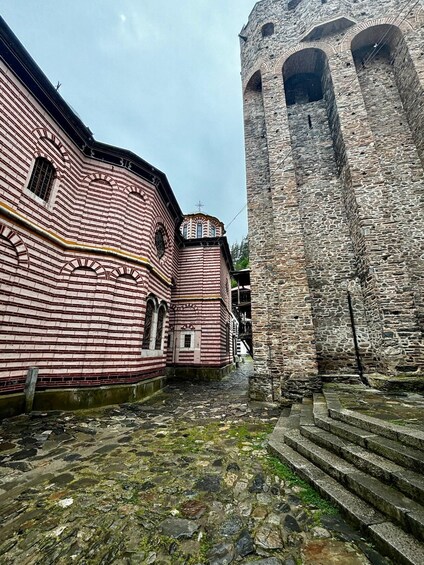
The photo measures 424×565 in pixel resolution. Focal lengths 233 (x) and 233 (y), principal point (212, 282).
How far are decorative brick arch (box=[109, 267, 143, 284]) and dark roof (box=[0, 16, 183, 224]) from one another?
13.0 feet

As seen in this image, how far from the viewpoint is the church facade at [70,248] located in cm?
604

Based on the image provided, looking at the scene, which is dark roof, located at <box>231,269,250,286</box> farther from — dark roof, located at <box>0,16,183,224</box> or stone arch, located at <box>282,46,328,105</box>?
stone arch, located at <box>282,46,328,105</box>

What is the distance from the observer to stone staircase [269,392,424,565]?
2.08 m

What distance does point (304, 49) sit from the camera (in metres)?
10.9

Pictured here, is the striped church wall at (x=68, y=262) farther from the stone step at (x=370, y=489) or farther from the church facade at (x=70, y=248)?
the stone step at (x=370, y=489)

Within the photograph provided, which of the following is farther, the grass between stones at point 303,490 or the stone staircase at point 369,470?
the grass between stones at point 303,490

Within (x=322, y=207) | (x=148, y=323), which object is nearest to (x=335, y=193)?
(x=322, y=207)

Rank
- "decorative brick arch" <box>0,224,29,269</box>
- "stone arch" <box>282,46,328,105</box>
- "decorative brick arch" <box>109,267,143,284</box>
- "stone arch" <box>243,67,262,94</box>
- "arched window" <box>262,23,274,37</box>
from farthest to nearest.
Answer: "arched window" <box>262,23,274,37</box> → "stone arch" <box>243,67,262,94</box> → "stone arch" <box>282,46,328,105</box> → "decorative brick arch" <box>109,267,143,284</box> → "decorative brick arch" <box>0,224,29,269</box>

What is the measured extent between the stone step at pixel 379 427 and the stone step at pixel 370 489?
0.72 meters

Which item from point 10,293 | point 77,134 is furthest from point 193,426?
point 77,134

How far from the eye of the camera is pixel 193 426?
540 centimetres

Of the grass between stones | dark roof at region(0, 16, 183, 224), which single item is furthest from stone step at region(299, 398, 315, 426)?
dark roof at region(0, 16, 183, 224)

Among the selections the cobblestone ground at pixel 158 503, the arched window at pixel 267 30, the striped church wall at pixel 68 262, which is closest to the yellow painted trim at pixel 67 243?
the striped church wall at pixel 68 262

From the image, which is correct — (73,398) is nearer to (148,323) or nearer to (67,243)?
(148,323)
